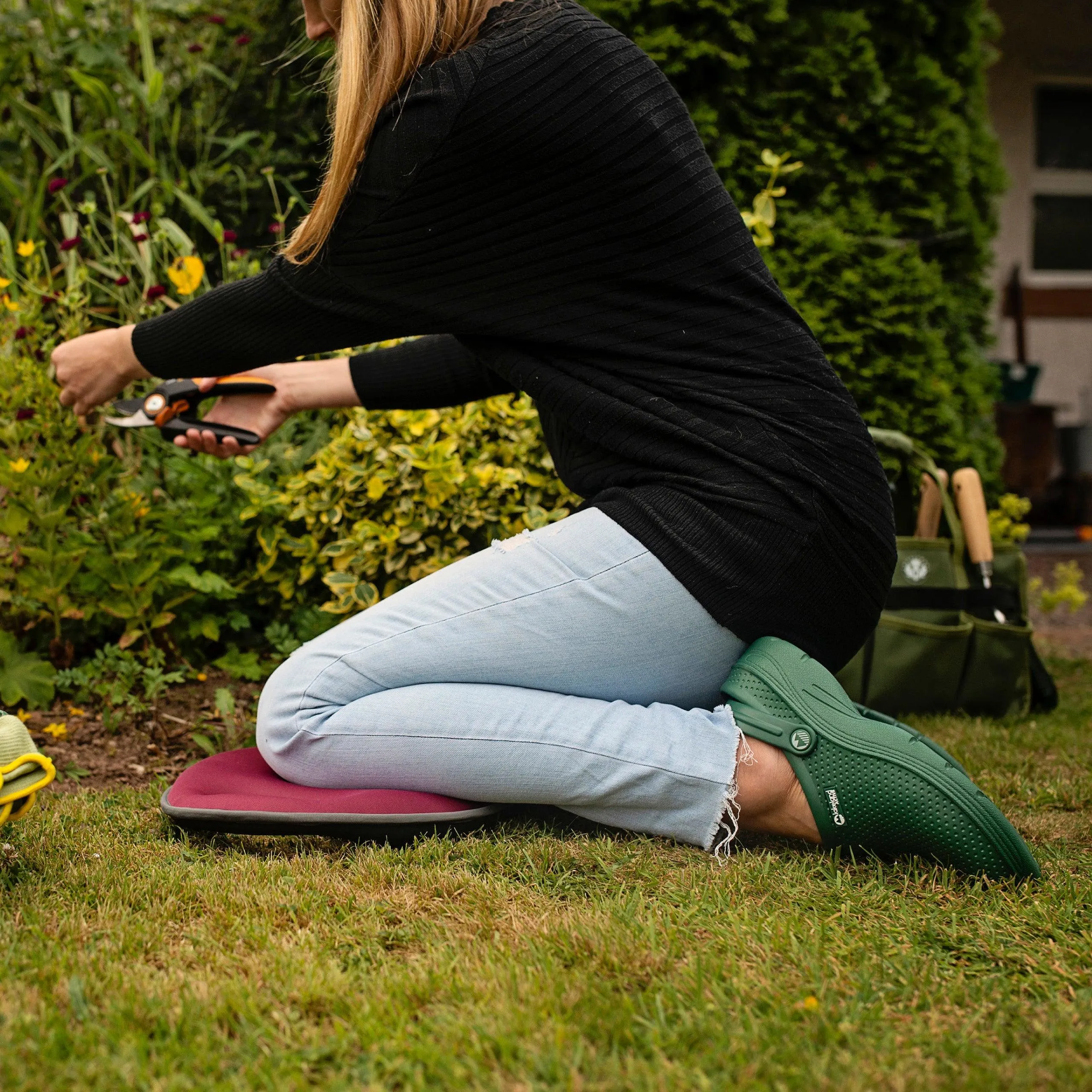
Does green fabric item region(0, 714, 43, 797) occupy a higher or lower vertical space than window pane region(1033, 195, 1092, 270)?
higher

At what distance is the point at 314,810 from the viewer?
66.8 inches

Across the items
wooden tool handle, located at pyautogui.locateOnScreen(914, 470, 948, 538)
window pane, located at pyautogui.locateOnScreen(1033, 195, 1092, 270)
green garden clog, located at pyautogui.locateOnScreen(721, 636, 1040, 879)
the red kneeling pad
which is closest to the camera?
green garden clog, located at pyautogui.locateOnScreen(721, 636, 1040, 879)

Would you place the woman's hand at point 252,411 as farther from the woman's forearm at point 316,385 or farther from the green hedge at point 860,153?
the green hedge at point 860,153

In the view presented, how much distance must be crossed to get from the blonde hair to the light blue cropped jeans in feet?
1.97

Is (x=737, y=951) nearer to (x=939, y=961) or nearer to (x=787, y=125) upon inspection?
(x=939, y=961)

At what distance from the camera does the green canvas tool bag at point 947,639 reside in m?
2.71

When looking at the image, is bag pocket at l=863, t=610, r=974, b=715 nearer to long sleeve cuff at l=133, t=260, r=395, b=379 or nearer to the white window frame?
long sleeve cuff at l=133, t=260, r=395, b=379

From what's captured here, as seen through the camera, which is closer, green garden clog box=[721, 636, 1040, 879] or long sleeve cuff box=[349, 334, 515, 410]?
green garden clog box=[721, 636, 1040, 879]

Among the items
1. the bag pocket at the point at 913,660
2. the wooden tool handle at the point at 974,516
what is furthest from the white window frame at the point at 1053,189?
the bag pocket at the point at 913,660

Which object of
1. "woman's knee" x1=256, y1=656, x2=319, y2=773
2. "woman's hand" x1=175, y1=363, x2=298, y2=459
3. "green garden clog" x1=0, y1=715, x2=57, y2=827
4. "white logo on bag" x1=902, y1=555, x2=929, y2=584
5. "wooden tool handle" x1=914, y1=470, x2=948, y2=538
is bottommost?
"white logo on bag" x1=902, y1=555, x2=929, y2=584

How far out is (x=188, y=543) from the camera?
2650 millimetres

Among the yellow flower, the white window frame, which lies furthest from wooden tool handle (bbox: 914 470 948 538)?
the white window frame

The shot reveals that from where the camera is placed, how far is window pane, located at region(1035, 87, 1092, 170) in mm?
7676

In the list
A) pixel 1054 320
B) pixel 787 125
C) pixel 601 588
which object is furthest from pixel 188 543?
pixel 1054 320
